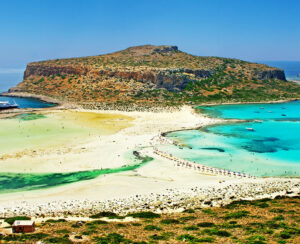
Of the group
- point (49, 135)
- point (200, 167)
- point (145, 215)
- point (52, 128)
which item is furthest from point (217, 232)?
point (52, 128)

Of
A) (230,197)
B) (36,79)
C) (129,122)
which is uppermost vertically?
(36,79)

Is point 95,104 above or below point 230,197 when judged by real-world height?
above

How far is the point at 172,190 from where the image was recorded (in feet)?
96.3

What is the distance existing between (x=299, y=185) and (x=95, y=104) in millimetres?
61533

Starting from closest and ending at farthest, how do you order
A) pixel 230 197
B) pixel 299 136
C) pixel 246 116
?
pixel 230 197, pixel 299 136, pixel 246 116

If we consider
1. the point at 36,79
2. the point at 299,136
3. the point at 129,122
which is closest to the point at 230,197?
the point at 299,136

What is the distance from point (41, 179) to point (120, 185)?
8.80 metres

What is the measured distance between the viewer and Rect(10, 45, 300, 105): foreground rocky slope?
91.9m

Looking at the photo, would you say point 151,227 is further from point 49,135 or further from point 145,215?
point 49,135

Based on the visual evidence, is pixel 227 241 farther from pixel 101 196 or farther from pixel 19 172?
pixel 19 172

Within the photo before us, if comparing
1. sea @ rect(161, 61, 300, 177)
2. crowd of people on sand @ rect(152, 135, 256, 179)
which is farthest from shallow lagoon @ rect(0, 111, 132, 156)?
crowd of people on sand @ rect(152, 135, 256, 179)

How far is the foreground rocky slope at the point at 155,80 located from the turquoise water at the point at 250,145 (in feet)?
93.4

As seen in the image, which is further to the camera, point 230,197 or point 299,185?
point 299,185

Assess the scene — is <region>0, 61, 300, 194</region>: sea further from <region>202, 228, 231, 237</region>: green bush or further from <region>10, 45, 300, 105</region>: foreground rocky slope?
<region>10, 45, 300, 105</region>: foreground rocky slope
